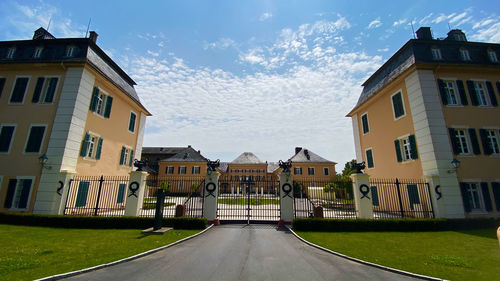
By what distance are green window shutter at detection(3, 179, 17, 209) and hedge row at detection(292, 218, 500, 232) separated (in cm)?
1700

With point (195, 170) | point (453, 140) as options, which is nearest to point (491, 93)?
point (453, 140)

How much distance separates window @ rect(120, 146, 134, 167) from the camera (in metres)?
18.2

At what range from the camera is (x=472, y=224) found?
35.1 feet

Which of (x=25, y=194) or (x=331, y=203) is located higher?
(x=25, y=194)

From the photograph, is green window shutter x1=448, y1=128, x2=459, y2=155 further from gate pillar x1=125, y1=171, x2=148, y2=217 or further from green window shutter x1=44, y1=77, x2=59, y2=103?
green window shutter x1=44, y1=77, x2=59, y2=103

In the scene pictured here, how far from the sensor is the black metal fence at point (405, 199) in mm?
12273

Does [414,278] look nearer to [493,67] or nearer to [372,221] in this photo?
[372,221]

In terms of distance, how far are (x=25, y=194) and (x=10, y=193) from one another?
0.94 meters

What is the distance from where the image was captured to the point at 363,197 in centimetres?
1195

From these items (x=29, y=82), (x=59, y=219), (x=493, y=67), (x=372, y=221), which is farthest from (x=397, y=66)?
(x=29, y=82)

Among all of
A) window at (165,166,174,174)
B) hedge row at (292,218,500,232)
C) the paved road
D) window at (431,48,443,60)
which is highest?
window at (431,48,443,60)

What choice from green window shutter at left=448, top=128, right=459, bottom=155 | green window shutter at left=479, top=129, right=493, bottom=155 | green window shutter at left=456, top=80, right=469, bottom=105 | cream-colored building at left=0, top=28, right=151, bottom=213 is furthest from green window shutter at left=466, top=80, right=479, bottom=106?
cream-colored building at left=0, top=28, right=151, bottom=213

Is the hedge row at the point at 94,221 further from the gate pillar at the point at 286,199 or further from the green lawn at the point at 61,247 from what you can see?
the gate pillar at the point at 286,199

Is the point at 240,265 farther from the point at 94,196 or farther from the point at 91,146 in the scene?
the point at 91,146
